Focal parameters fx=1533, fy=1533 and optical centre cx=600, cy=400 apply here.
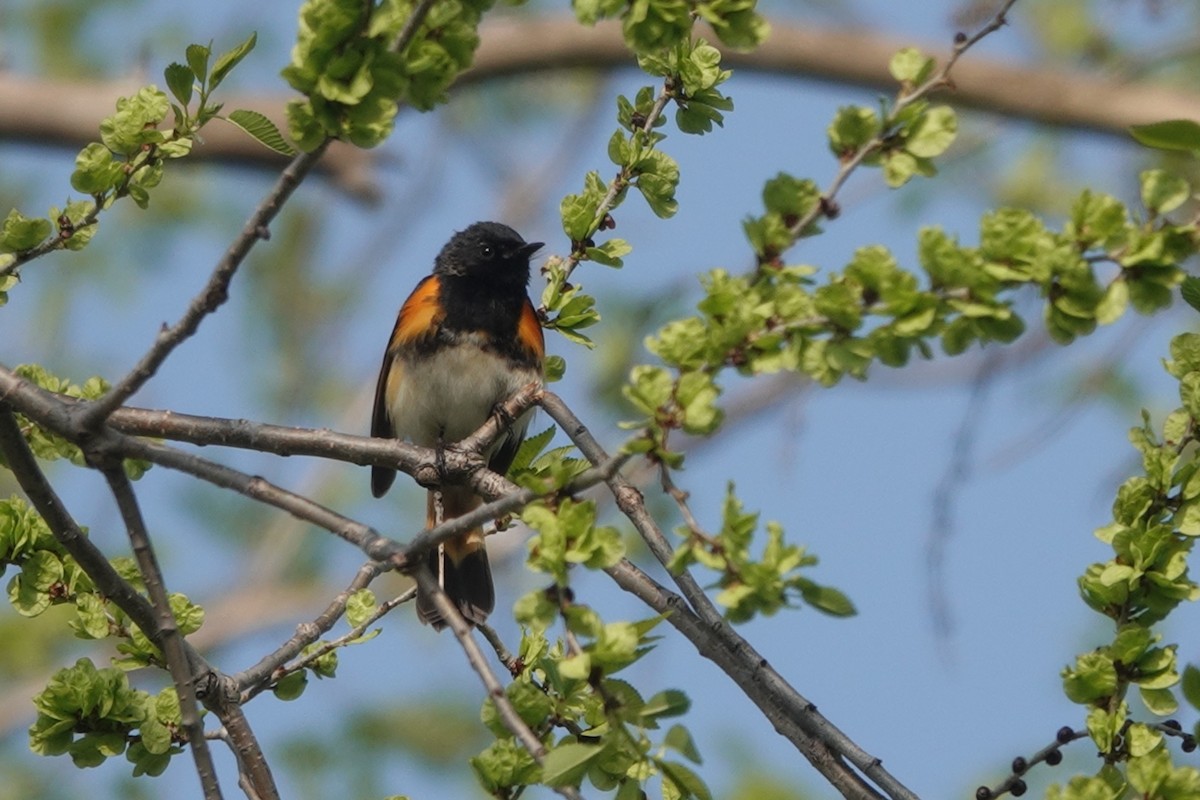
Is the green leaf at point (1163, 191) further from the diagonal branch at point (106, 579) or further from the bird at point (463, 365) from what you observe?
the bird at point (463, 365)

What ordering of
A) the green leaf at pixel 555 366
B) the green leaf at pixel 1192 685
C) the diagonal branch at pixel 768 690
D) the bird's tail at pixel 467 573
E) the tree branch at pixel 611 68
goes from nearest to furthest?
the green leaf at pixel 1192 685 → the diagonal branch at pixel 768 690 → the green leaf at pixel 555 366 → the bird's tail at pixel 467 573 → the tree branch at pixel 611 68

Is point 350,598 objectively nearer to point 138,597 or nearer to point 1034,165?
point 138,597

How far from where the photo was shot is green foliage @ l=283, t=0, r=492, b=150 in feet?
5.81

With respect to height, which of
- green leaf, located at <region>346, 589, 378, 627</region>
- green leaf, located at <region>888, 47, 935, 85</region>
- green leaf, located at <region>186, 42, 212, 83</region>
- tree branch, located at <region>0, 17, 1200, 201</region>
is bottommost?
green leaf, located at <region>888, 47, 935, 85</region>

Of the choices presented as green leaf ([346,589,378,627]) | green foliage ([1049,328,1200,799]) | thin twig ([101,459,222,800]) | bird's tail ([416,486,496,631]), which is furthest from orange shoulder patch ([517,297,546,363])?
green foliage ([1049,328,1200,799])

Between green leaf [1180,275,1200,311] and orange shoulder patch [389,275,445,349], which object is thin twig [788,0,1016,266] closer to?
green leaf [1180,275,1200,311]

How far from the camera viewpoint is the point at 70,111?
7.80 m

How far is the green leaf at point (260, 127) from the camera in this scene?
2.29m

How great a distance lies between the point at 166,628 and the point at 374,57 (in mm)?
948

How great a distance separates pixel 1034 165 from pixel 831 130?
24.6 ft

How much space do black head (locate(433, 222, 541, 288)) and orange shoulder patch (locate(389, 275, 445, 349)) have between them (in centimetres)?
10

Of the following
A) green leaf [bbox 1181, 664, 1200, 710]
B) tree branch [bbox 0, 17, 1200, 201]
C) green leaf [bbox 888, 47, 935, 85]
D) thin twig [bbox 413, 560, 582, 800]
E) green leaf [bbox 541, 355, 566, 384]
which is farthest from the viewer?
tree branch [bbox 0, 17, 1200, 201]

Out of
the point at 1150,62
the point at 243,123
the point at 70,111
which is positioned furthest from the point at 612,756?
the point at 70,111

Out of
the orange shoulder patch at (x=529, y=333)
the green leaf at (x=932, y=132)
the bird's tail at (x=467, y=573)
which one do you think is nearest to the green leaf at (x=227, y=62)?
the green leaf at (x=932, y=132)
